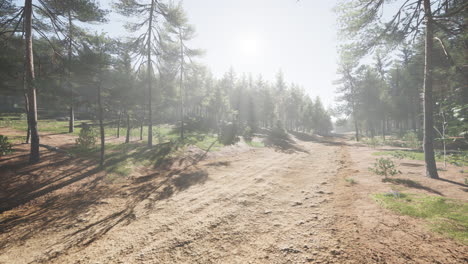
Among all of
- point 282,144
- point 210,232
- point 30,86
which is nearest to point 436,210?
point 210,232

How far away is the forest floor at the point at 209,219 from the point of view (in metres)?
3.29

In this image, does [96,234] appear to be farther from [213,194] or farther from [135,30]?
[135,30]

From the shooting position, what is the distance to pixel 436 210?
4.21 m

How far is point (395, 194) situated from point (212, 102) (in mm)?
33408

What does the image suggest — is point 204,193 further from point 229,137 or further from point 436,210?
point 229,137

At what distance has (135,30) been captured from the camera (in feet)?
49.2

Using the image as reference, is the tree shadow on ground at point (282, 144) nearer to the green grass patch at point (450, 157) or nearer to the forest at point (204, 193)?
the green grass patch at point (450, 157)

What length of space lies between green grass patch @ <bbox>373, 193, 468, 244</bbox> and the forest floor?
0.27 m

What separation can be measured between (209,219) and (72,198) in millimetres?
5568

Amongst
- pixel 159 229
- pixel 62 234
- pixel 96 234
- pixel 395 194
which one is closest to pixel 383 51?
pixel 395 194

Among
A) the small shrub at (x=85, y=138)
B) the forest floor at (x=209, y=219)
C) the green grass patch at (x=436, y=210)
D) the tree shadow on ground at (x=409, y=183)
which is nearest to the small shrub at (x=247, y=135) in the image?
the forest floor at (x=209, y=219)

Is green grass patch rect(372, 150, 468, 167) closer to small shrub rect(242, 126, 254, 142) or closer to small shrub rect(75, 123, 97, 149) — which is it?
small shrub rect(242, 126, 254, 142)

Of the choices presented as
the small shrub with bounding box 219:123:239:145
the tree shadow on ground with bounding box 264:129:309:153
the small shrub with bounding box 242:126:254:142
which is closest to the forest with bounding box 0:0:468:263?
the small shrub with bounding box 219:123:239:145

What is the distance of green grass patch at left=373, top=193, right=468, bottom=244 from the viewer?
342 centimetres
